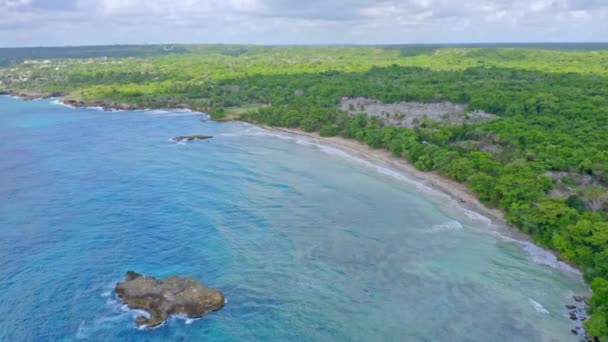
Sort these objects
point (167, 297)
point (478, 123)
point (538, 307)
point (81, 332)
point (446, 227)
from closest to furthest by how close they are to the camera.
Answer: point (81, 332)
point (167, 297)
point (538, 307)
point (446, 227)
point (478, 123)

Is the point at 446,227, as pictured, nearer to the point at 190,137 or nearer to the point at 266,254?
the point at 266,254

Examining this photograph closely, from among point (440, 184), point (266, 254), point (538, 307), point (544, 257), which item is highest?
point (440, 184)

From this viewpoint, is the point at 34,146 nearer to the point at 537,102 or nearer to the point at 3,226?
the point at 3,226

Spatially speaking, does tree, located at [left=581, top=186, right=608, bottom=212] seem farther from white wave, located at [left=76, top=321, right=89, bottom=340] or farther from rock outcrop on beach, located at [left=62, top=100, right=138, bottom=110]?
rock outcrop on beach, located at [left=62, top=100, right=138, bottom=110]

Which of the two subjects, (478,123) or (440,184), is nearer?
(440,184)

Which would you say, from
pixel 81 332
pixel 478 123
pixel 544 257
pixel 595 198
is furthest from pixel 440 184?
pixel 81 332

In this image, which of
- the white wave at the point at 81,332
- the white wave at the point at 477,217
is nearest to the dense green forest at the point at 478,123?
the white wave at the point at 477,217
